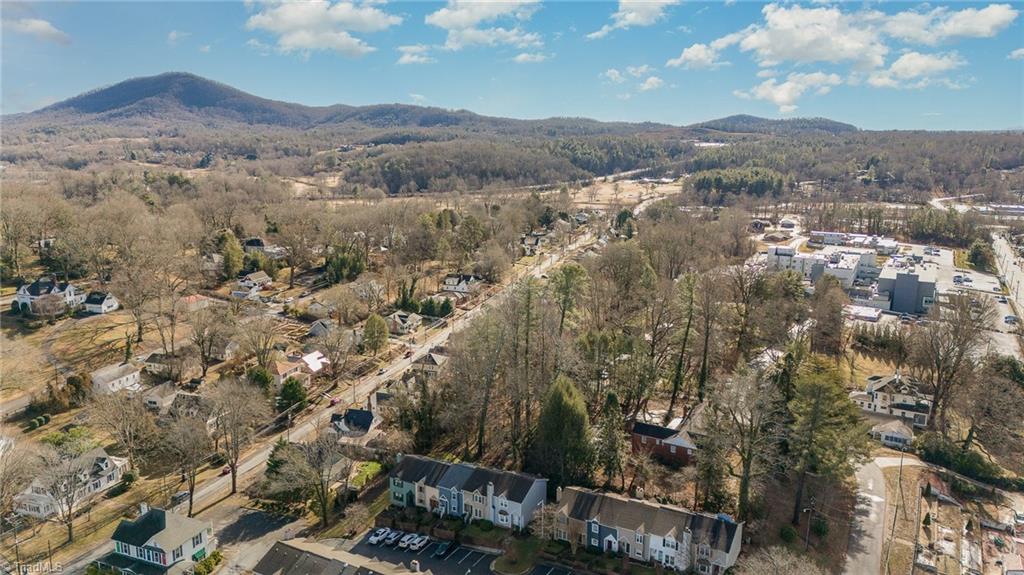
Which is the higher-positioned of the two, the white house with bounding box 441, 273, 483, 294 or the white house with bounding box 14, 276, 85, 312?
the white house with bounding box 14, 276, 85, 312

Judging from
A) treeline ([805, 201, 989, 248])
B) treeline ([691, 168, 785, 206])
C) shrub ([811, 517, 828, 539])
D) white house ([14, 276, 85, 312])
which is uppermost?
treeline ([691, 168, 785, 206])

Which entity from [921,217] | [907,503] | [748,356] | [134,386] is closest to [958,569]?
[907,503]

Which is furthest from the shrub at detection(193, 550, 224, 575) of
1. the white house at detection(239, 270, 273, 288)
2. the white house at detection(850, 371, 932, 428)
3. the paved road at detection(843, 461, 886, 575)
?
the white house at detection(239, 270, 273, 288)

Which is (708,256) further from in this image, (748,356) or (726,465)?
(726,465)

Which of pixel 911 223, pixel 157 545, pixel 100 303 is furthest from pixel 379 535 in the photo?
pixel 911 223

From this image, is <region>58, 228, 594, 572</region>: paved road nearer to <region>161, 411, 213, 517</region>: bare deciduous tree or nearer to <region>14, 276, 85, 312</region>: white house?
<region>161, 411, 213, 517</region>: bare deciduous tree
